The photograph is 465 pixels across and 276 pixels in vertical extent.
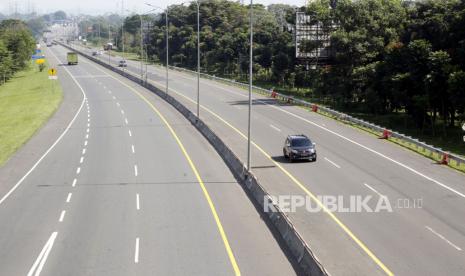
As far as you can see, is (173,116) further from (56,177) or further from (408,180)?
(408,180)

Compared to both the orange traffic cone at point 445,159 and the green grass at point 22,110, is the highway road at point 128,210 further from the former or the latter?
the orange traffic cone at point 445,159

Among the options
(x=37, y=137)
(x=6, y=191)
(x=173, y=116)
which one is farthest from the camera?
(x=173, y=116)

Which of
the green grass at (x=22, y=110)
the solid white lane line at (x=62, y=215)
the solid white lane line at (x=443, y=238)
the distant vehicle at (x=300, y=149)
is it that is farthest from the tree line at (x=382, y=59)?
the solid white lane line at (x=62, y=215)

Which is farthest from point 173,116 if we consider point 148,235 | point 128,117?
point 148,235

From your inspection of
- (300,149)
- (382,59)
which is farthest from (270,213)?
(382,59)

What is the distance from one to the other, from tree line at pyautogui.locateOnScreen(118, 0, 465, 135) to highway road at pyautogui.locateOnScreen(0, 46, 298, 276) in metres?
24.3

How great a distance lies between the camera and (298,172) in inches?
1469

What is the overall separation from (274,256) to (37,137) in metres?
35.2

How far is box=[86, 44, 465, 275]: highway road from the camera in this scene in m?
22.6

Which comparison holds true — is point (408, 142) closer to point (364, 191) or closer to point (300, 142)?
point (300, 142)

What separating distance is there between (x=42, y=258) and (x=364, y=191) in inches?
661

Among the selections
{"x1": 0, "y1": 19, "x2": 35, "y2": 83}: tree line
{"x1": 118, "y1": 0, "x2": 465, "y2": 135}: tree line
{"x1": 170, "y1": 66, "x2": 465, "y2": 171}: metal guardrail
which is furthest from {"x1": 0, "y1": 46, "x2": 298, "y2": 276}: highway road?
{"x1": 0, "y1": 19, "x2": 35, "y2": 83}: tree line

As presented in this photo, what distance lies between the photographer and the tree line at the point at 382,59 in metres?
60.9

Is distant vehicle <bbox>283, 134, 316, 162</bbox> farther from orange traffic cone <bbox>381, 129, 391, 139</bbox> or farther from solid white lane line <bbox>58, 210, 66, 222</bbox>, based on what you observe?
solid white lane line <bbox>58, 210, 66, 222</bbox>
